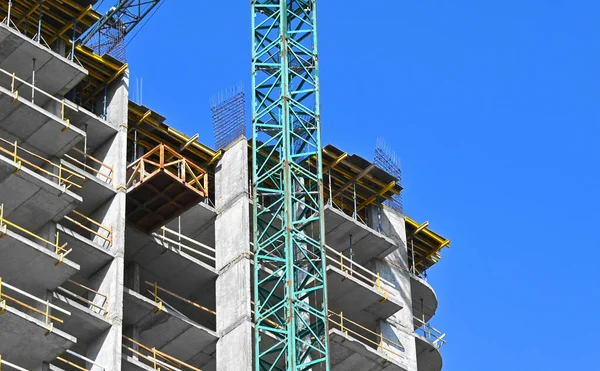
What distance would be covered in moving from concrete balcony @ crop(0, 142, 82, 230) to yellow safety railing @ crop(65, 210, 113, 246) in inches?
50.5

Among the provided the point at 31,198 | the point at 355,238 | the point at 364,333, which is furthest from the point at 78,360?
the point at 355,238

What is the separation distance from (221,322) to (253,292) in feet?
6.29

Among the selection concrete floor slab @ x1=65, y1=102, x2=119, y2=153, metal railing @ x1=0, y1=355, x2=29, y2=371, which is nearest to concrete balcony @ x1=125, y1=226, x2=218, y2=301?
concrete floor slab @ x1=65, y1=102, x2=119, y2=153

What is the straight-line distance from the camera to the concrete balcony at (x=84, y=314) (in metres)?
63.7

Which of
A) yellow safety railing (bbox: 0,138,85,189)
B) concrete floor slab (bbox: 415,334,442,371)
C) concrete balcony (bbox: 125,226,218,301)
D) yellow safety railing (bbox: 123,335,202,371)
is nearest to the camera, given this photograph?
yellow safety railing (bbox: 0,138,85,189)

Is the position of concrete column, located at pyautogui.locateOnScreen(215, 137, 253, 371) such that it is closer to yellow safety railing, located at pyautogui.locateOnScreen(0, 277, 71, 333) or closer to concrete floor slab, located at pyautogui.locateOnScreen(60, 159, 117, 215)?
concrete floor slab, located at pyautogui.locateOnScreen(60, 159, 117, 215)

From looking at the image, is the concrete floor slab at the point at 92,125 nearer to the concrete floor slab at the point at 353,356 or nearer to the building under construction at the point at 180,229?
the building under construction at the point at 180,229

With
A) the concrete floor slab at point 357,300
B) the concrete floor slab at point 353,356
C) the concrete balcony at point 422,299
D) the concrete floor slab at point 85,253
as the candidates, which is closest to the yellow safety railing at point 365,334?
the concrete floor slab at point 357,300

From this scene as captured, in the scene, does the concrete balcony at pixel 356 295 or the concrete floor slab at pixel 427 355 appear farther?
the concrete floor slab at pixel 427 355

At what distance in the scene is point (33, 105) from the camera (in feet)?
219

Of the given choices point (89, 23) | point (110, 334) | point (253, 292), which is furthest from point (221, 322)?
point (89, 23)

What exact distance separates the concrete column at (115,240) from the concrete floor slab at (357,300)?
9.66m

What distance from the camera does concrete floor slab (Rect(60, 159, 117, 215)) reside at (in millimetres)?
67438

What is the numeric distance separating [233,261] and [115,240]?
6259mm
